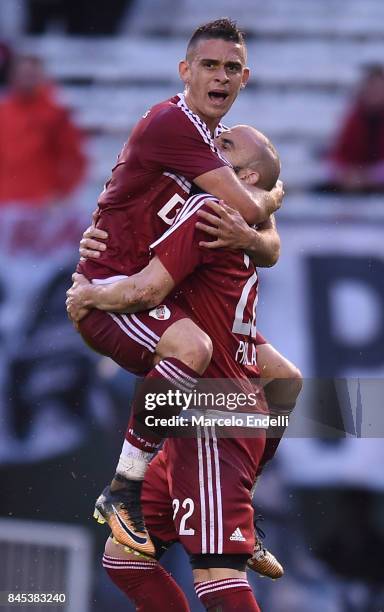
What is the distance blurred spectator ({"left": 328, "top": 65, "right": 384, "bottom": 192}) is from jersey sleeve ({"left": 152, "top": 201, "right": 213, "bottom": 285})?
8.33 ft

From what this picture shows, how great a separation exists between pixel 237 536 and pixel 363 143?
2.98 metres

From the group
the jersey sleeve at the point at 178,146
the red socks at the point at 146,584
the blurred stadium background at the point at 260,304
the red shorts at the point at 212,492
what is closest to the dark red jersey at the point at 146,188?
the jersey sleeve at the point at 178,146

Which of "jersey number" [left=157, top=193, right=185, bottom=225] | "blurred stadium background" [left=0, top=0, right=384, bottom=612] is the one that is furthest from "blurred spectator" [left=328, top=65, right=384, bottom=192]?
"jersey number" [left=157, top=193, right=185, bottom=225]

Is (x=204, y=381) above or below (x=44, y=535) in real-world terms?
above

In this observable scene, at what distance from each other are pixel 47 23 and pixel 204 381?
3092 millimetres

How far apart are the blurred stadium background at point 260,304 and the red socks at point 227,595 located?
217 cm

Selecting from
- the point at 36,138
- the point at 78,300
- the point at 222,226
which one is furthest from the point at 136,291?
the point at 36,138

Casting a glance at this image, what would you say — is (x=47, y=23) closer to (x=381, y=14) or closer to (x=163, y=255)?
(x=381, y=14)

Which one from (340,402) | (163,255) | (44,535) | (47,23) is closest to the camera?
(163,255)

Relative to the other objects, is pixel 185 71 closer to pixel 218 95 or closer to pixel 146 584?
pixel 218 95

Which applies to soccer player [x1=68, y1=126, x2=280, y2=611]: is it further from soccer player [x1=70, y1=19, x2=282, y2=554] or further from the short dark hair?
the short dark hair

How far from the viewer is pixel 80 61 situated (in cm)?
637

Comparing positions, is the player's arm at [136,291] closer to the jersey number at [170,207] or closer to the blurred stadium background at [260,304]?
the jersey number at [170,207]

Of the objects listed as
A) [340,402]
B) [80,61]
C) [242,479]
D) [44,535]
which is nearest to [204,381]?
[242,479]
